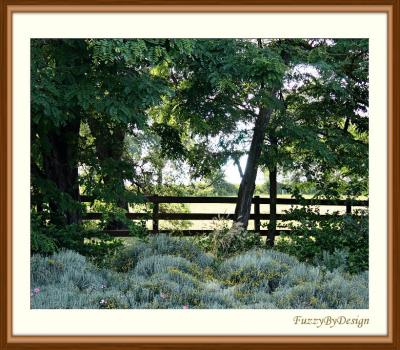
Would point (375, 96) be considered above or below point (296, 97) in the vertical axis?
below

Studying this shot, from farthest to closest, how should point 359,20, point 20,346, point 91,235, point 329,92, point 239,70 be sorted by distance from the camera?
point 329,92 < point 91,235 < point 239,70 < point 359,20 < point 20,346

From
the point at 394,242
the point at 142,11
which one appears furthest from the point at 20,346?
the point at 394,242

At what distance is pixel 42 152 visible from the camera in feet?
27.8

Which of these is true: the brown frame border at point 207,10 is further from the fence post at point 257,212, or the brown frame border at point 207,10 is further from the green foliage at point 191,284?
Answer: the fence post at point 257,212

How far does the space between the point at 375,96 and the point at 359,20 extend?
2.65 feet

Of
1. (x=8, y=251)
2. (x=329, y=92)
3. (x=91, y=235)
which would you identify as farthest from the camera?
(x=329, y=92)

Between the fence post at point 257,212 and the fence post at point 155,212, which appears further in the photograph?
the fence post at point 257,212

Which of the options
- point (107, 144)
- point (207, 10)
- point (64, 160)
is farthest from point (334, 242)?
point (207, 10)

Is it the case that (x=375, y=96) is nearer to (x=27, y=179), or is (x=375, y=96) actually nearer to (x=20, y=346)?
(x=27, y=179)

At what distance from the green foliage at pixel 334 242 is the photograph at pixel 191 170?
28 millimetres

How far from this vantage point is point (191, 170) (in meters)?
11.4

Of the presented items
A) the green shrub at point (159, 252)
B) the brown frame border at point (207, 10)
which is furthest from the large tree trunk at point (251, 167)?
the brown frame border at point (207, 10)

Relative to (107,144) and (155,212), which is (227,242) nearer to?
(107,144)

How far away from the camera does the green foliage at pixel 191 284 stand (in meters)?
5.55
